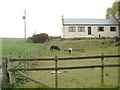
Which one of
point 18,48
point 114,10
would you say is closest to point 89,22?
point 114,10

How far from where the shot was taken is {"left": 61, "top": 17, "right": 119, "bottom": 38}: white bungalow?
57438mm

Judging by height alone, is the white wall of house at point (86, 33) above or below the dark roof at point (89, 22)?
below

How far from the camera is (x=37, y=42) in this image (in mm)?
60281

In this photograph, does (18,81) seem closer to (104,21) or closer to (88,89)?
(88,89)

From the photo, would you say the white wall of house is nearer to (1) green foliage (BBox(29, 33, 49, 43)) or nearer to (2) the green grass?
(1) green foliage (BBox(29, 33, 49, 43))

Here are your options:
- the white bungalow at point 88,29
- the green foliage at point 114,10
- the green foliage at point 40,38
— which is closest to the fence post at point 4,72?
the white bungalow at point 88,29

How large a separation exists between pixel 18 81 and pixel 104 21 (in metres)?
51.9

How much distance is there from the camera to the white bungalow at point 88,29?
5744 cm

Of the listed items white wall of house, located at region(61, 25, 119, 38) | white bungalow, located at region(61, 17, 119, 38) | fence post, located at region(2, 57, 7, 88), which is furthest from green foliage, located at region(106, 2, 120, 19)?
fence post, located at region(2, 57, 7, 88)

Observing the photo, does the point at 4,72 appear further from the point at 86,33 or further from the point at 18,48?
the point at 86,33

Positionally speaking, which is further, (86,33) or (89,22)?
(89,22)

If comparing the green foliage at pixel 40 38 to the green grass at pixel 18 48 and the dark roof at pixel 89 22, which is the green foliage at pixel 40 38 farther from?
the green grass at pixel 18 48

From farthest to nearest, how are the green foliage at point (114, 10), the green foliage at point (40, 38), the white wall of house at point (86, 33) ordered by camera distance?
the green foliage at point (114, 10), the green foliage at point (40, 38), the white wall of house at point (86, 33)

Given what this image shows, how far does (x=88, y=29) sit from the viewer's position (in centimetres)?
5847
